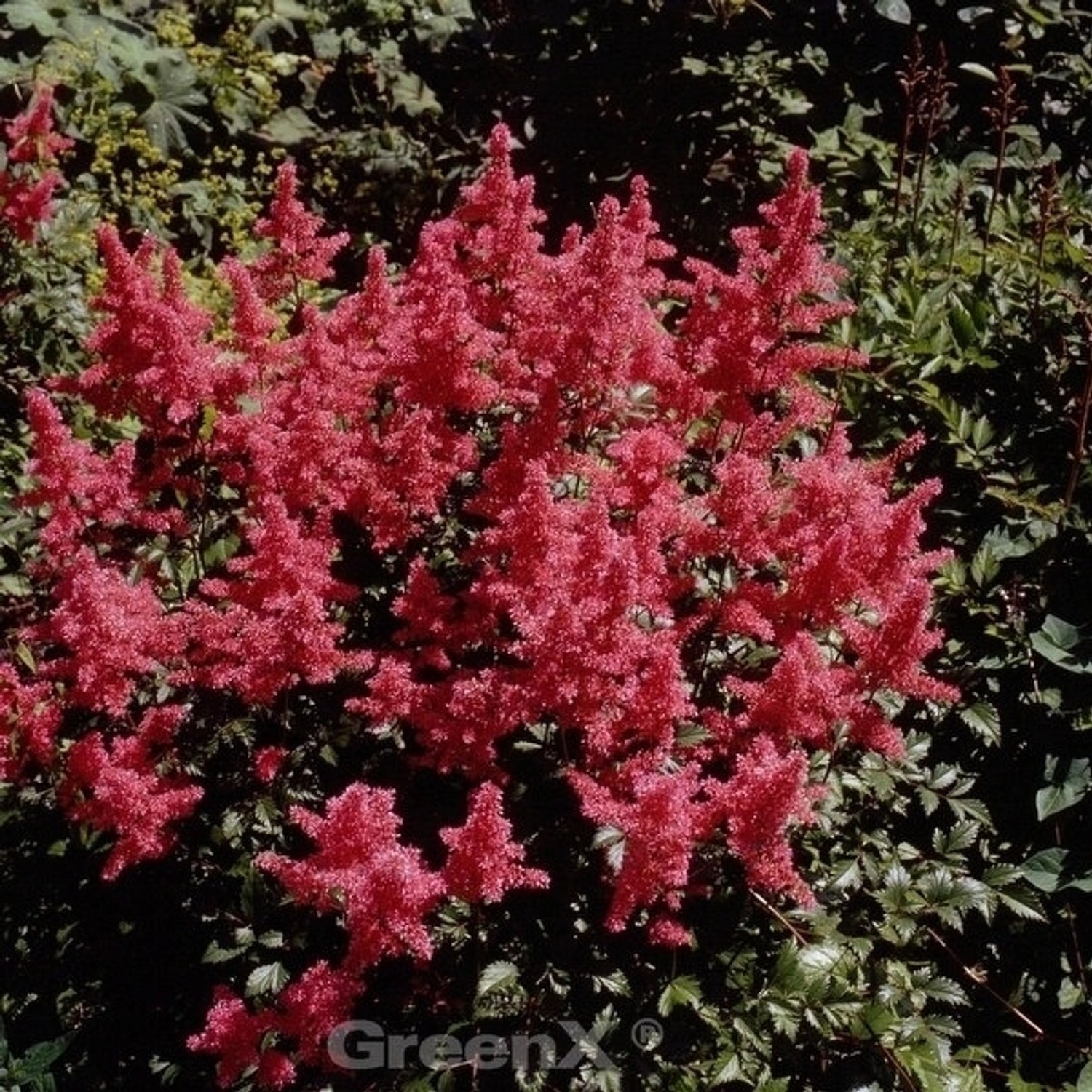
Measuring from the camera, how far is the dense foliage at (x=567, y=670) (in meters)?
2.49

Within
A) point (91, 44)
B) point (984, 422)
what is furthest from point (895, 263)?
point (91, 44)

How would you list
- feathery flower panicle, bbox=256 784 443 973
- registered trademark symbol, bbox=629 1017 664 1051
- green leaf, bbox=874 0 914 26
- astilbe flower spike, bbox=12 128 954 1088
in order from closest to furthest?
1. feathery flower panicle, bbox=256 784 443 973
2. astilbe flower spike, bbox=12 128 954 1088
3. registered trademark symbol, bbox=629 1017 664 1051
4. green leaf, bbox=874 0 914 26

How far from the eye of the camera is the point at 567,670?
95.3 inches

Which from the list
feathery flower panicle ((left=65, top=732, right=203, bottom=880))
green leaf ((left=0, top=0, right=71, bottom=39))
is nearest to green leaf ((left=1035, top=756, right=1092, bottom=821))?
feathery flower panicle ((left=65, top=732, right=203, bottom=880))

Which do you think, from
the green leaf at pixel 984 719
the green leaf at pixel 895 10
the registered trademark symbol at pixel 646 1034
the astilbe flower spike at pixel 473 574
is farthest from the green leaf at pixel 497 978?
the green leaf at pixel 895 10

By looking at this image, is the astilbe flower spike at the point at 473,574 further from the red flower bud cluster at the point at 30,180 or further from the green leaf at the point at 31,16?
the green leaf at the point at 31,16

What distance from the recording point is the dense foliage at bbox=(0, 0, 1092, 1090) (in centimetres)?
249

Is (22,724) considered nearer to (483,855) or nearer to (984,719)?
(483,855)

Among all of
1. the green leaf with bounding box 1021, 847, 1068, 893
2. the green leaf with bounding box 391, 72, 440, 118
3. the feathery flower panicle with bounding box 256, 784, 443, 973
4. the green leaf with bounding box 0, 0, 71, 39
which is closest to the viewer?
the feathery flower panicle with bounding box 256, 784, 443, 973

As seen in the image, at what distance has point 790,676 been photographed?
2449mm

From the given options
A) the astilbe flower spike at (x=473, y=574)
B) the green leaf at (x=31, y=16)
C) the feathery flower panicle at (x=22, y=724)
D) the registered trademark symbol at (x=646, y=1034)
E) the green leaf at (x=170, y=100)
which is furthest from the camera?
the green leaf at (x=170, y=100)

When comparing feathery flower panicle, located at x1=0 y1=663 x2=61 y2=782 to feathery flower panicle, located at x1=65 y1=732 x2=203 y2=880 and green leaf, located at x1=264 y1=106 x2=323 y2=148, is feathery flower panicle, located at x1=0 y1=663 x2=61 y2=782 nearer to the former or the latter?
feathery flower panicle, located at x1=65 y1=732 x2=203 y2=880

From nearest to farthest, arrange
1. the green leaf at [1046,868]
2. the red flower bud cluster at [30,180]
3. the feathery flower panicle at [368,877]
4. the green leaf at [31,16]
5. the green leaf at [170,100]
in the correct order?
the feathery flower panicle at [368,877] < the green leaf at [1046,868] < the red flower bud cluster at [30,180] < the green leaf at [31,16] < the green leaf at [170,100]
